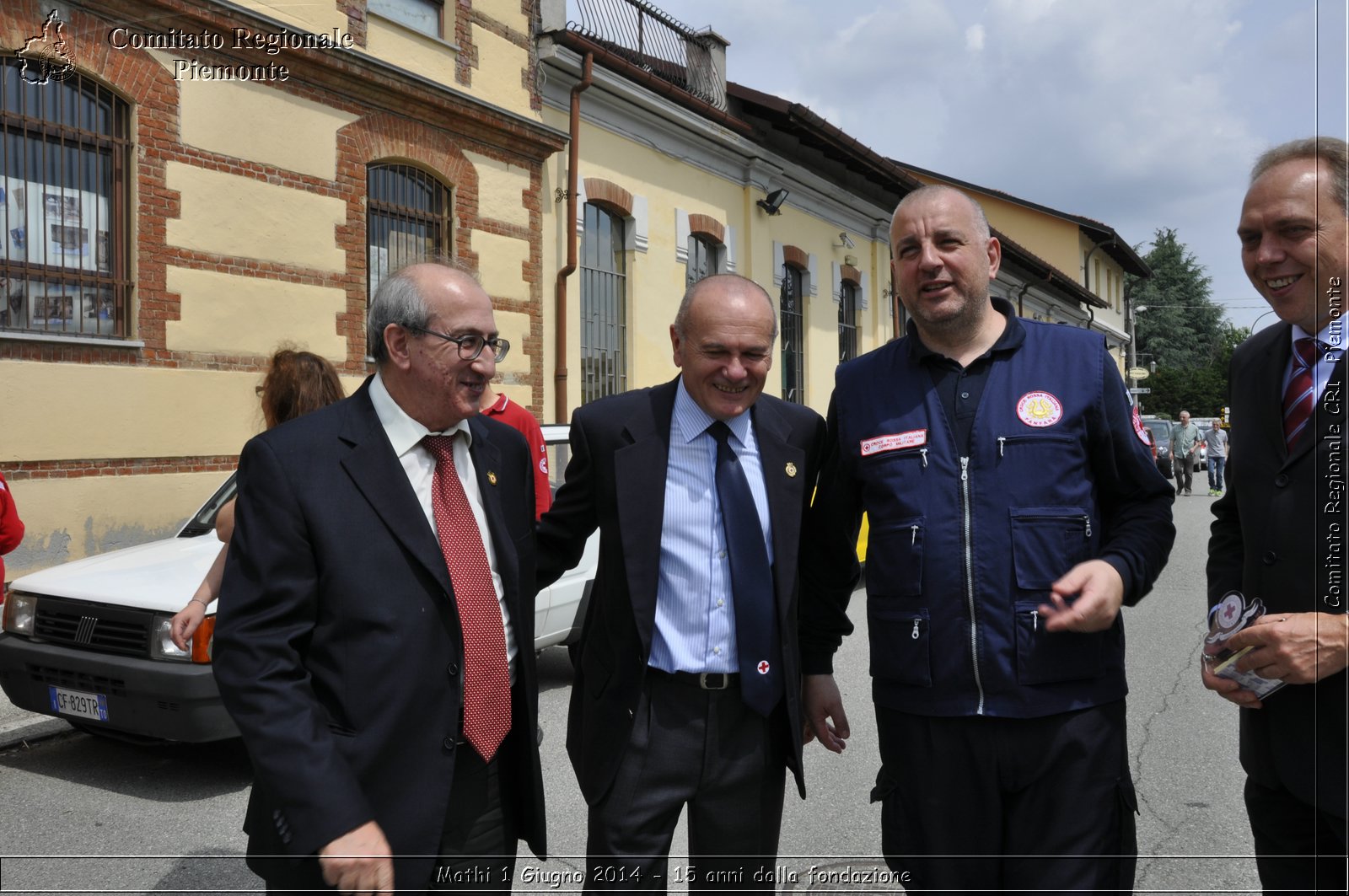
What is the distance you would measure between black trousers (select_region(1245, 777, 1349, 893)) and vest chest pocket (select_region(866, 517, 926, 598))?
38.3 inches

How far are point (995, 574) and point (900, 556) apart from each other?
235 mm

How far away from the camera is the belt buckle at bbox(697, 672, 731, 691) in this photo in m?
2.59

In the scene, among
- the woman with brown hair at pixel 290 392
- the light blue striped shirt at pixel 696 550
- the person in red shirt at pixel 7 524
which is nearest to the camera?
the light blue striped shirt at pixel 696 550

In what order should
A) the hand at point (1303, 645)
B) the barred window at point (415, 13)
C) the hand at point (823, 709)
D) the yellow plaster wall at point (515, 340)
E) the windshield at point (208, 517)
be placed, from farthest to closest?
1. the yellow plaster wall at point (515, 340)
2. the barred window at point (415, 13)
3. the windshield at point (208, 517)
4. the hand at point (823, 709)
5. the hand at point (1303, 645)

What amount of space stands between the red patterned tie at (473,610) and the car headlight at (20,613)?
13.3 feet

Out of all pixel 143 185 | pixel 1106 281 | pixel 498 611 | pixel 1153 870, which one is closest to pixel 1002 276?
pixel 1106 281

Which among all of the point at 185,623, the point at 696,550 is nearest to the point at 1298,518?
the point at 696,550

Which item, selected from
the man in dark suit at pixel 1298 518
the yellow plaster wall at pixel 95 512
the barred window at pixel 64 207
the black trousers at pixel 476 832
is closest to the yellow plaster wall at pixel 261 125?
the barred window at pixel 64 207

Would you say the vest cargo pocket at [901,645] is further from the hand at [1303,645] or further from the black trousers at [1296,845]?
the black trousers at [1296,845]

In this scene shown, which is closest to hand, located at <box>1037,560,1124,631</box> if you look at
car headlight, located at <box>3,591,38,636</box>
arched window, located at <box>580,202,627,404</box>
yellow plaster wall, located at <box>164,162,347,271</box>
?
car headlight, located at <box>3,591,38,636</box>

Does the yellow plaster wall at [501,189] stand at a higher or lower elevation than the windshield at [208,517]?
higher

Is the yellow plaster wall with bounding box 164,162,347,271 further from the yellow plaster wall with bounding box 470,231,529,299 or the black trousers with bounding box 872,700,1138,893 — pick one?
the black trousers with bounding box 872,700,1138,893

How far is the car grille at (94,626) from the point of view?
4.90m

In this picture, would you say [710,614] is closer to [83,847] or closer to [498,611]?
[498,611]
